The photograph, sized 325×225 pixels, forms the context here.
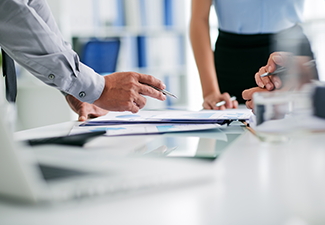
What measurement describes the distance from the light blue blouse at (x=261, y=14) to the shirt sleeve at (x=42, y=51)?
820 mm

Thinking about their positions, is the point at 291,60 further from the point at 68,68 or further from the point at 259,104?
the point at 68,68

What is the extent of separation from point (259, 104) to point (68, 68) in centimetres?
51

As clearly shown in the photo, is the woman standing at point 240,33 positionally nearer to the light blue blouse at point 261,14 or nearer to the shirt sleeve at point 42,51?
the light blue blouse at point 261,14

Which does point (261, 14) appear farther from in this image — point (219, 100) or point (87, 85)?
point (87, 85)

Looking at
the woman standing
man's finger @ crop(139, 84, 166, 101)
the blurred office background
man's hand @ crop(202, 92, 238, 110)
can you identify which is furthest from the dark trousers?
the blurred office background

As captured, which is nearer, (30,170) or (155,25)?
(30,170)

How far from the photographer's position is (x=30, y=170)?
26 cm

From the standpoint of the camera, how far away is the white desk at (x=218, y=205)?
0.24m

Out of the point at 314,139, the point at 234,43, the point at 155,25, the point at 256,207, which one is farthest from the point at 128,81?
the point at 155,25

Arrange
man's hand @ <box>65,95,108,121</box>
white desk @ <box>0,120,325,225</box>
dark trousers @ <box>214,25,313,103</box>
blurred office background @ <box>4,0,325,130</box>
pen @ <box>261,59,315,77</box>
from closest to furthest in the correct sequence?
white desk @ <box>0,120,325,225</box>
pen @ <box>261,59,315,77</box>
man's hand @ <box>65,95,108,121</box>
dark trousers @ <box>214,25,313,103</box>
blurred office background @ <box>4,0,325,130</box>

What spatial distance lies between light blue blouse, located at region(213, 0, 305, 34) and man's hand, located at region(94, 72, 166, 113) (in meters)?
0.75

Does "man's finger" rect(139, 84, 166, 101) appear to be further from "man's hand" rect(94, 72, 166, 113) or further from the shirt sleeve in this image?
the shirt sleeve

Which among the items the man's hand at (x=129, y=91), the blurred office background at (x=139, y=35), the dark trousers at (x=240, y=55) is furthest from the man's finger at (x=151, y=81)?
the blurred office background at (x=139, y=35)

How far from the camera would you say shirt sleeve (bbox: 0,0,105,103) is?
72 cm
